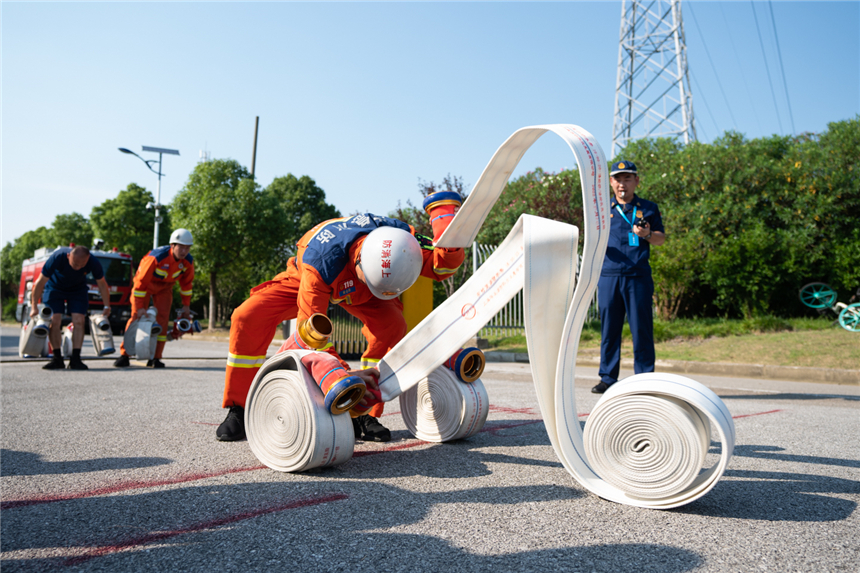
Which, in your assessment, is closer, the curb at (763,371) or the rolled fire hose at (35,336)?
the rolled fire hose at (35,336)

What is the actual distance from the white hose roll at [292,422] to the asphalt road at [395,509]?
0.11 metres

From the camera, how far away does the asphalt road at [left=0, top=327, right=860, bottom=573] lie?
6.13 feet

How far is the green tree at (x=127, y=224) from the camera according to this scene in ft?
112

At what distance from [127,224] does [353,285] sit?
118ft

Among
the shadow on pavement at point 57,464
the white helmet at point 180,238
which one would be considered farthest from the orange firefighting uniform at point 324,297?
the white helmet at point 180,238

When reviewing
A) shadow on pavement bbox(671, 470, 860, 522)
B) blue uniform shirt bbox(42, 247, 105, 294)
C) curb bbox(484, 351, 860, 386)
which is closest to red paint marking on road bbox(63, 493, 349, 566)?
shadow on pavement bbox(671, 470, 860, 522)

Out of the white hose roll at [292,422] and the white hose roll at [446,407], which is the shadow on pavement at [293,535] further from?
the white hose roll at [446,407]

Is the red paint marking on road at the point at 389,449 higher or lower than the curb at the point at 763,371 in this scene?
lower

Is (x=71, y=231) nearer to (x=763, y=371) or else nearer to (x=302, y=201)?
(x=302, y=201)

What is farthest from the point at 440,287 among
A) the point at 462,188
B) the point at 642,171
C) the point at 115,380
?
the point at 115,380

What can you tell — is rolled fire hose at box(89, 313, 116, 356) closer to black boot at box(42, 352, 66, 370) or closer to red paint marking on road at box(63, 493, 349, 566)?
black boot at box(42, 352, 66, 370)

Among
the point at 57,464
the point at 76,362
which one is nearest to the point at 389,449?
the point at 57,464

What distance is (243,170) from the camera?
24.0 m

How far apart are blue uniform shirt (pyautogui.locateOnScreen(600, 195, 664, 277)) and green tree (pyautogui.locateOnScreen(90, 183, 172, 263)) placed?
33.0 meters
